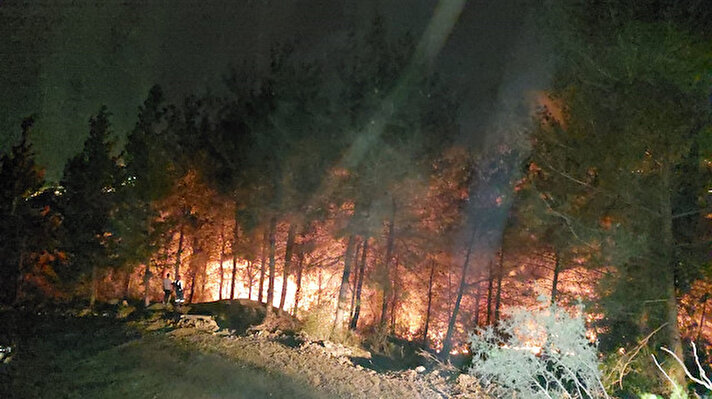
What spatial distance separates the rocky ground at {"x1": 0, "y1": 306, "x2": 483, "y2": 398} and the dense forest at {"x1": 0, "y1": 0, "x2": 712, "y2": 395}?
326 centimetres

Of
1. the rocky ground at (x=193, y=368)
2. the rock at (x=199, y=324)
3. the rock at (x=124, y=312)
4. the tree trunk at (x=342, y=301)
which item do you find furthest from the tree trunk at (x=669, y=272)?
the rock at (x=124, y=312)

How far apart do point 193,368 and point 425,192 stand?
11.4m

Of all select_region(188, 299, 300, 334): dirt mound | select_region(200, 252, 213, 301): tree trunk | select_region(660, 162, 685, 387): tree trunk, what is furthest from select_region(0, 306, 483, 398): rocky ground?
select_region(200, 252, 213, 301): tree trunk

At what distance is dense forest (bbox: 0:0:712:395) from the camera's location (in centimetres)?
998

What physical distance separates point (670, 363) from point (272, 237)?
13.6 meters

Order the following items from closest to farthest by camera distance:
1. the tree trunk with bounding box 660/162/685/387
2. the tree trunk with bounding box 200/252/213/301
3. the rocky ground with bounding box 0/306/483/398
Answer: the rocky ground with bounding box 0/306/483/398 < the tree trunk with bounding box 660/162/685/387 < the tree trunk with bounding box 200/252/213/301

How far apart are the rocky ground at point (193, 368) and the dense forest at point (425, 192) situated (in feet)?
10.7

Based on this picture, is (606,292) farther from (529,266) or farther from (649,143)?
(529,266)

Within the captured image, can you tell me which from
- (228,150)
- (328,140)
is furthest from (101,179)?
(328,140)

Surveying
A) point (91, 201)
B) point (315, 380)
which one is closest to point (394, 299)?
point (91, 201)

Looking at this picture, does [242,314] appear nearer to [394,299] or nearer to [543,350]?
[394,299]

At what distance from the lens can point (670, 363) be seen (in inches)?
384

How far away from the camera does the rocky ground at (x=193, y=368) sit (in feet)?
27.0

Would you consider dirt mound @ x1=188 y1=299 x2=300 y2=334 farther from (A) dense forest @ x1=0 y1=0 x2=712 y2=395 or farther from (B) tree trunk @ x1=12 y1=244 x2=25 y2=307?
(B) tree trunk @ x1=12 y1=244 x2=25 y2=307
